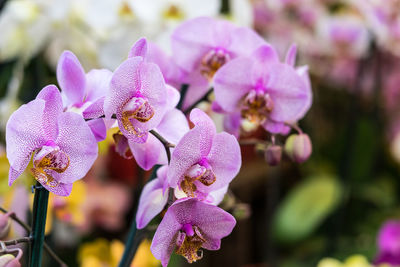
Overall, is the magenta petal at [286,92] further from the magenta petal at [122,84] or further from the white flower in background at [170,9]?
the white flower in background at [170,9]

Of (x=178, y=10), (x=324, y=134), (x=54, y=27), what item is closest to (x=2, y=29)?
(x=54, y=27)

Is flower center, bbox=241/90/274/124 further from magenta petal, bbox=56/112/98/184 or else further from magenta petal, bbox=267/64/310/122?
magenta petal, bbox=56/112/98/184

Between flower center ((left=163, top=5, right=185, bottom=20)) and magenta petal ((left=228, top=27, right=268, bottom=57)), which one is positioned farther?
flower center ((left=163, top=5, right=185, bottom=20))

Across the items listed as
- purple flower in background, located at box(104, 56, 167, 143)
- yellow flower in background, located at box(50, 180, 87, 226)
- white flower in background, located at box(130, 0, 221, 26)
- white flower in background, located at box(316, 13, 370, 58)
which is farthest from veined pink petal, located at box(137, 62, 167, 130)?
white flower in background, located at box(316, 13, 370, 58)

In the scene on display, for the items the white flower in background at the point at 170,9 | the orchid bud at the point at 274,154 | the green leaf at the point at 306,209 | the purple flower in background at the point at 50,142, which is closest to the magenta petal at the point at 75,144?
the purple flower in background at the point at 50,142

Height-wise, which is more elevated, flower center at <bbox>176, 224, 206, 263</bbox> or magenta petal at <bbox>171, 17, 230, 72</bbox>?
magenta petal at <bbox>171, 17, 230, 72</bbox>

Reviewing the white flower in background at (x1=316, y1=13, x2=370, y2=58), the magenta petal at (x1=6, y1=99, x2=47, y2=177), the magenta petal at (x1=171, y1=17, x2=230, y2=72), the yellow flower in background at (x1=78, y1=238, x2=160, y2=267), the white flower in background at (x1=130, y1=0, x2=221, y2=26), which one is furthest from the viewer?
the white flower in background at (x1=316, y1=13, x2=370, y2=58)

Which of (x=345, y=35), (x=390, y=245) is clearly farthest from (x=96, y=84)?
(x=345, y=35)
